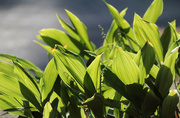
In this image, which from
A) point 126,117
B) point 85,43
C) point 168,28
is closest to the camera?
point 126,117

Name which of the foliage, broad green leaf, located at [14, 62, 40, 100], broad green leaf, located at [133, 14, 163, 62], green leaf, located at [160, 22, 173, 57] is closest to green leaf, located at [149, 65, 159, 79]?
the foliage

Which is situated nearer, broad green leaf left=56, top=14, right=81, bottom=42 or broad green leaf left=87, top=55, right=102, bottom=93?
broad green leaf left=87, top=55, right=102, bottom=93

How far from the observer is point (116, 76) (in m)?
0.53

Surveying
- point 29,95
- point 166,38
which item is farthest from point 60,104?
point 166,38

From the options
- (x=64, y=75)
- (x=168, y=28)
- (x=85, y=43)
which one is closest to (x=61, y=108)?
(x=64, y=75)

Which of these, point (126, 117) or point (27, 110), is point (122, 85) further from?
point (27, 110)

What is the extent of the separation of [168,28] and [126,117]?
362 mm

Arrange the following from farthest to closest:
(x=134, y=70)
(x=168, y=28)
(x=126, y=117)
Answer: (x=168, y=28) < (x=126, y=117) < (x=134, y=70)

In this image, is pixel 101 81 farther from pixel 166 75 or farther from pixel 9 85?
pixel 9 85

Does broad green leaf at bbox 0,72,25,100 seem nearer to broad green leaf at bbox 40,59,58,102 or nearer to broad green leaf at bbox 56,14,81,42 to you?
broad green leaf at bbox 40,59,58,102

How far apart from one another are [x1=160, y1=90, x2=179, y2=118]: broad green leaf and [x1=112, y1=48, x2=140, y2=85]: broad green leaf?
0.25 ft

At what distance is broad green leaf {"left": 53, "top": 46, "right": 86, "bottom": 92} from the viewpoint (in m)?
0.52

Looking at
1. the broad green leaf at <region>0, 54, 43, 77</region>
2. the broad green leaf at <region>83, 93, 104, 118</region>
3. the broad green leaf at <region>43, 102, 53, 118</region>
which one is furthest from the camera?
the broad green leaf at <region>0, 54, 43, 77</region>

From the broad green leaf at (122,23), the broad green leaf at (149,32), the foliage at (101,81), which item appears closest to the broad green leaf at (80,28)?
the foliage at (101,81)
